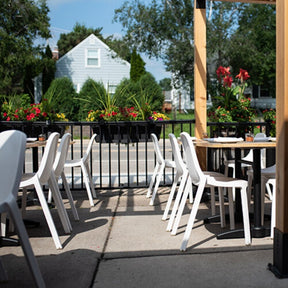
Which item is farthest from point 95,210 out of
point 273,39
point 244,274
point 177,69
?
point 273,39

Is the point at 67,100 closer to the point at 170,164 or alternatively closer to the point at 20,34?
the point at 20,34

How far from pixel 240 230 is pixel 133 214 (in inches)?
57.1

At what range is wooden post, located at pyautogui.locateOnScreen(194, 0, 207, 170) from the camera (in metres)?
5.46

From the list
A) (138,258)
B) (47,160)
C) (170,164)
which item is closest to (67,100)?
(170,164)

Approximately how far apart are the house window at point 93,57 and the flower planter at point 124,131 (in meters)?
21.9

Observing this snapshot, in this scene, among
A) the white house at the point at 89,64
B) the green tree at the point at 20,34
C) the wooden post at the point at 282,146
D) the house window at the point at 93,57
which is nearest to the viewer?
the wooden post at the point at 282,146

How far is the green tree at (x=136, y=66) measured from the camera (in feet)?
80.5

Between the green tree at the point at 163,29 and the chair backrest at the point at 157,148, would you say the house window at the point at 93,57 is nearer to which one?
the green tree at the point at 163,29

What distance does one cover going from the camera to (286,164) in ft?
8.93

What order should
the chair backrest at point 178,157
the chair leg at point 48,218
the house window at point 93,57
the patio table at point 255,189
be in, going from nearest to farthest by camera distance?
1. the chair leg at point 48,218
2. the patio table at point 255,189
3. the chair backrest at point 178,157
4. the house window at point 93,57

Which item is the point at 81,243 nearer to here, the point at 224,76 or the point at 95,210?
the point at 95,210

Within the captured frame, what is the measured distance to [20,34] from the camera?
26516 mm

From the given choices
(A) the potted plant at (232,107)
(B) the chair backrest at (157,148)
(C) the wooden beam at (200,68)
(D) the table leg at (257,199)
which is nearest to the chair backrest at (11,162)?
Answer: (D) the table leg at (257,199)

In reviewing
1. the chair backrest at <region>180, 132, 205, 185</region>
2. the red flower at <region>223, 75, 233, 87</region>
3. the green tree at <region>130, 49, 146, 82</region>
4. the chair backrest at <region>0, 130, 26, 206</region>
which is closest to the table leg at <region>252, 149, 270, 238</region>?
the chair backrest at <region>180, 132, 205, 185</region>
